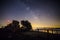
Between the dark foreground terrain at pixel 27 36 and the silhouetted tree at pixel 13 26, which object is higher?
the silhouetted tree at pixel 13 26

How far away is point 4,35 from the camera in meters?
12.1

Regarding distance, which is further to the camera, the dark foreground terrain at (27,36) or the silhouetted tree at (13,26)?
the silhouetted tree at (13,26)

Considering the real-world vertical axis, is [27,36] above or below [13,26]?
below

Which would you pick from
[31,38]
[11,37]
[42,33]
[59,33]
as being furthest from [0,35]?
[59,33]

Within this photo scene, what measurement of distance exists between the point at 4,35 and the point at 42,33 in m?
3.96

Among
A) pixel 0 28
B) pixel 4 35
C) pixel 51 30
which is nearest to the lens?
pixel 51 30

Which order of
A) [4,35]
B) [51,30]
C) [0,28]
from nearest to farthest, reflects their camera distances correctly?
[51,30]
[4,35]
[0,28]

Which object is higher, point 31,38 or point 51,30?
point 51,30

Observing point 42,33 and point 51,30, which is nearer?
point 51,30

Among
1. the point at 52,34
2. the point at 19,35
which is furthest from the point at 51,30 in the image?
the point at 19,35

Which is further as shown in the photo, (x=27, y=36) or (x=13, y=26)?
(x=13, y=26)

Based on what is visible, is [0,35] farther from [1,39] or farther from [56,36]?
[56,36]

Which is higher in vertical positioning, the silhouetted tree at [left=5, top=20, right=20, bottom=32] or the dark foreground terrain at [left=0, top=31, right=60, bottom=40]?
the silhouetted tree at [left=5, top=20, right=20, bottom=32]

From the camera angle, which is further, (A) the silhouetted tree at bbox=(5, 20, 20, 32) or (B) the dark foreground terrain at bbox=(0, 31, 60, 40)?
(A) the silhouetted tree at bbox=(5, 20, 20, 32)
